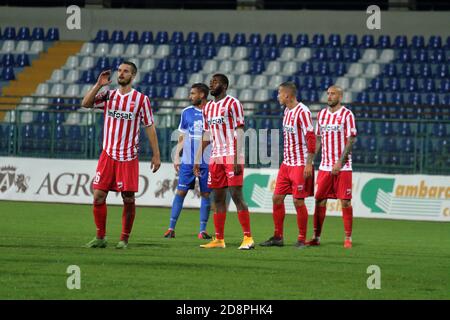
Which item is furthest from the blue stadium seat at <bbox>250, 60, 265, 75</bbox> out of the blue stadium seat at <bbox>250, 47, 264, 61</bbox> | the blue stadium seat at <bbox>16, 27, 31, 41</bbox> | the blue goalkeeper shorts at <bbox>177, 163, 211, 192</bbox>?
the blue goalkeeper shorts at <bbox>177, 163, 211, 192</bbox>

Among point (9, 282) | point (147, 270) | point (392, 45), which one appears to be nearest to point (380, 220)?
point (392, 45)

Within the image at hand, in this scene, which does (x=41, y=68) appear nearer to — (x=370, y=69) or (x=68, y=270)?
(x=370, y=69)

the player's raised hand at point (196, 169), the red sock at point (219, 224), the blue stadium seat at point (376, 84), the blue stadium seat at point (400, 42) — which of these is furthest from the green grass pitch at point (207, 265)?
the blue stadium seat at point (400, 42)

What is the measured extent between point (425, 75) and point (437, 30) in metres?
2.93

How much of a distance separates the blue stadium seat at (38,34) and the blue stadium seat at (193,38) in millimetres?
5165

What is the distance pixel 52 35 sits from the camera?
34.9 m

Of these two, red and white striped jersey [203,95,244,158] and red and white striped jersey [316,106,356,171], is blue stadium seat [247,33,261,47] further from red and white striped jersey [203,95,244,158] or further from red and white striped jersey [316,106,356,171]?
red and white striped jersey [203,95,244,158]

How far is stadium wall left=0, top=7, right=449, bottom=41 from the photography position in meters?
32.5

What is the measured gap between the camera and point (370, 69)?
3092cm

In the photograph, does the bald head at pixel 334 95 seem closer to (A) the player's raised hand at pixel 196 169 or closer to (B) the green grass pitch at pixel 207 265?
(B) the green grass pitch at pixel 207 265

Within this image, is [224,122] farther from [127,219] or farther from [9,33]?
[9,33]

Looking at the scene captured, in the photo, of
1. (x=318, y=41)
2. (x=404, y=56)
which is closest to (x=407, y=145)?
(x=404, y=56)

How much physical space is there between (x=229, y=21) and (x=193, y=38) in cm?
164

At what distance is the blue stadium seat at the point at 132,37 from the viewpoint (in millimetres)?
33625
